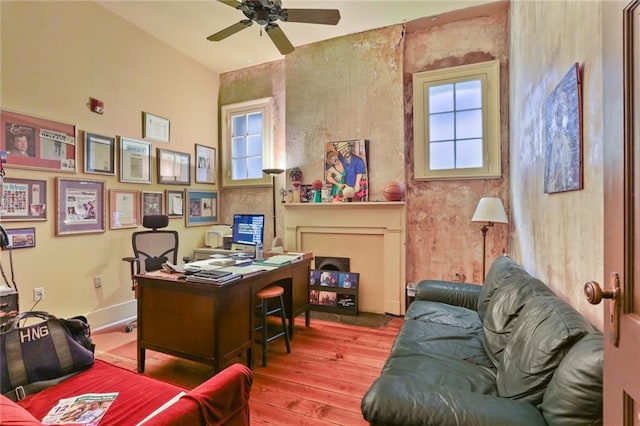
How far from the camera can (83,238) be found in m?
3.16

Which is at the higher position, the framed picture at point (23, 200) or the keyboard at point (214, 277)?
the framed picture at point (23, 200)

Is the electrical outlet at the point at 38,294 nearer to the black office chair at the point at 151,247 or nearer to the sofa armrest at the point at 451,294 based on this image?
the black office chair at the point at 151,247

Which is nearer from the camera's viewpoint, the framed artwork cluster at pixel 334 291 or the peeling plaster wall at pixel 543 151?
the peeling plaster wall at pixel 543 151

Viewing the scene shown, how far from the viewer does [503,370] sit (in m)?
1.47

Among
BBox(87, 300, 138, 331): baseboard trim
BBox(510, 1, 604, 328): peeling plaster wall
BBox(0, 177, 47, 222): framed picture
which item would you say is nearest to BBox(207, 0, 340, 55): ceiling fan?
BBox(510, 1, 604, 328): peeling plaster wall

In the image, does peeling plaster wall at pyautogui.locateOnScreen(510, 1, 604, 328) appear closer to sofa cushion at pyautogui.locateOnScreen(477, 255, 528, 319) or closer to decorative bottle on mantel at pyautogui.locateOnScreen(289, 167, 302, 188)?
sofa cushion at pyautogui.locateOnScreen(477, 255, 528, 319)

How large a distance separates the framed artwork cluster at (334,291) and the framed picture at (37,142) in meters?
2.86

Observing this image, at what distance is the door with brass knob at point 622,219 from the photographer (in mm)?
733

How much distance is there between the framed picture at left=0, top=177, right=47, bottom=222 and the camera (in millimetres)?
2557

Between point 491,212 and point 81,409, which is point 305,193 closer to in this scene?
point 491,212

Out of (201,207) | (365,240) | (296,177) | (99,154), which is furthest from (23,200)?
(365,240)

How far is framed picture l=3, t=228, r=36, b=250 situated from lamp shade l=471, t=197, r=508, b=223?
161 inches

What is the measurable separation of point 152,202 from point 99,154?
0.80 m

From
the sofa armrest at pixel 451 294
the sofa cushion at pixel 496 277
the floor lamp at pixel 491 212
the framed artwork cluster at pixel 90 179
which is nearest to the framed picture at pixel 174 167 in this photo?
the framed artwork cluster at pixel 90 179
